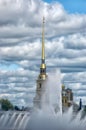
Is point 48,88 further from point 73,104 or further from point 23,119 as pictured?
point 73,104

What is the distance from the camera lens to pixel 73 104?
199750 millimetres

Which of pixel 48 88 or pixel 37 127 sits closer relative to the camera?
pixel 37 127

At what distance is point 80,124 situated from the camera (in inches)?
5315

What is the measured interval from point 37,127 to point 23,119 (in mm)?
24110

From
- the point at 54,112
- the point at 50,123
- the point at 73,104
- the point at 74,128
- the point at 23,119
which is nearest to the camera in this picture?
the point at 74,128

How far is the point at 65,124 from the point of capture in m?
131

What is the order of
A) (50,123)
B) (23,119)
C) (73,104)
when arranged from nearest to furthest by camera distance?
1. (50,123)
2. (23,119)
3. (73,104)

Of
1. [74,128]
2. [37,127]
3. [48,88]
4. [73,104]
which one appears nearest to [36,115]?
[48,88]

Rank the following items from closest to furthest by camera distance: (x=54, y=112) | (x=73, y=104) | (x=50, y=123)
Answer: (x=50, y=123) → (x=54, y=112) → (x=73, y=104)

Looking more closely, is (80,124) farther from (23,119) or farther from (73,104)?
(73,104)

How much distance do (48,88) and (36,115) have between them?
21.4 feet

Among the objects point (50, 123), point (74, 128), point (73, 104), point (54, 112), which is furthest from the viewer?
point (73, 104)

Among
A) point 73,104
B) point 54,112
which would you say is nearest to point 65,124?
point 54,112

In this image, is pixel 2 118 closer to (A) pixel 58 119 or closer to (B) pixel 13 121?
(B) pixel 13 121
